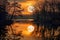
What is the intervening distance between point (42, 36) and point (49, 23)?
0.35 metres

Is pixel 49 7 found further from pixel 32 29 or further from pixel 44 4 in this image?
pixel 32 29

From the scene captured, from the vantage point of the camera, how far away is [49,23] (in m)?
7.28

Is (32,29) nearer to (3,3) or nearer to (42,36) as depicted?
(42,36)

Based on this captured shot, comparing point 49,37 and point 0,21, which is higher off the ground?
point 0,21

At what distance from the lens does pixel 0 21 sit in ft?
23.3

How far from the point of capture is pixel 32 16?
7.27 metres

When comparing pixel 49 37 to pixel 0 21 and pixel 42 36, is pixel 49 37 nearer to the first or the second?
pixel 42 36

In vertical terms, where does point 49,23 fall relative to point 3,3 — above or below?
below

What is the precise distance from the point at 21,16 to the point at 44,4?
0.62m

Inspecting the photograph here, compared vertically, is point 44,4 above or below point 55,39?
above

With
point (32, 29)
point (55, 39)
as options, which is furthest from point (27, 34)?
point (55, 39)

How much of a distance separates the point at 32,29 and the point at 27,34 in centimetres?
18

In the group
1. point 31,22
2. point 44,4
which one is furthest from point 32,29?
point 44,4

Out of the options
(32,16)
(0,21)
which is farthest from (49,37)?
(0,21)
